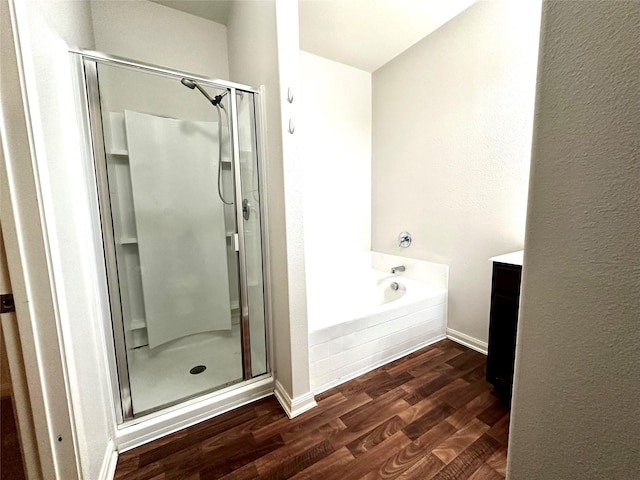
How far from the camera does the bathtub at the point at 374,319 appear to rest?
63.2 inches

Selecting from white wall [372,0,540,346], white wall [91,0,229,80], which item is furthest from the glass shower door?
white wall [372,0,540,346]

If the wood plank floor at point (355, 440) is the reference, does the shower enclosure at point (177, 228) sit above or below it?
above

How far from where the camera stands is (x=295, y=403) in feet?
4.69

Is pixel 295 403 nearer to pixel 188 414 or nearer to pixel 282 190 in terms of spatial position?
pixel 188 414

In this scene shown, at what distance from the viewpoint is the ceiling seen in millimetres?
1791

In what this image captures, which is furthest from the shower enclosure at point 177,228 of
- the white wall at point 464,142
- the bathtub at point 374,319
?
the white wall at point 464,142

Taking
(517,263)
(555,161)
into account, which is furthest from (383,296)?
(555,161)

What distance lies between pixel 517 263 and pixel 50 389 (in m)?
1.97

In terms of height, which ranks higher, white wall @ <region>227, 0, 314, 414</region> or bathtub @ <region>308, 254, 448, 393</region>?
white wall @ <region>227, 0, 314, 414</region>

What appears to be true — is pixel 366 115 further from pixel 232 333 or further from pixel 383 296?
pixel 232 333

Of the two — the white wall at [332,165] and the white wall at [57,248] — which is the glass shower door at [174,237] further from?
the white wall at [332,165]

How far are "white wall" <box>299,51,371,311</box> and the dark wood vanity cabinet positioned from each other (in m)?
1.40

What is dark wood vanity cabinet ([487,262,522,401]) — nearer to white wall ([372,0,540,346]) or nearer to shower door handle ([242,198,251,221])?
white wall ([372,0,540,346])

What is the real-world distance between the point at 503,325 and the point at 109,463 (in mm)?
2070
